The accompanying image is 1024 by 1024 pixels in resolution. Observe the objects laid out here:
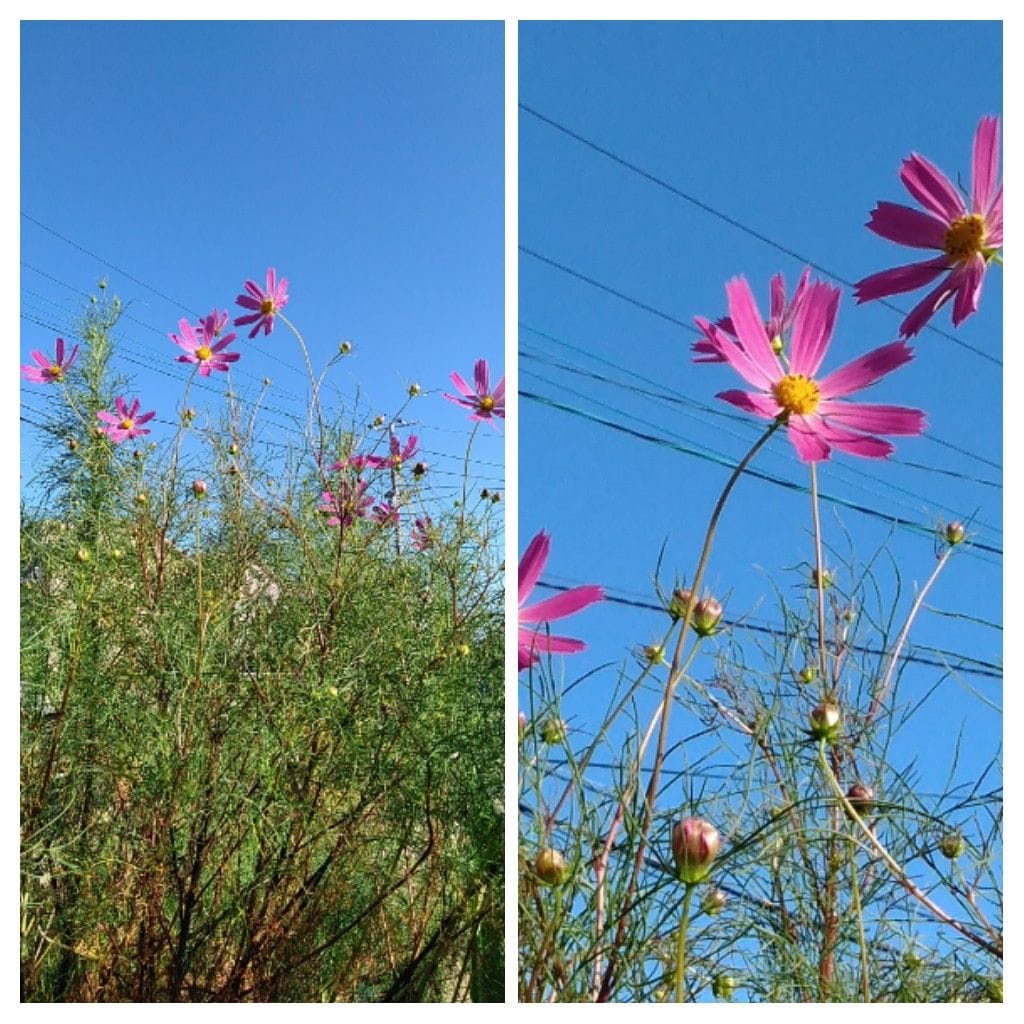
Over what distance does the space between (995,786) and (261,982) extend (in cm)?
78

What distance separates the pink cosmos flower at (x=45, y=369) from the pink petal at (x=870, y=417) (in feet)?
2.76

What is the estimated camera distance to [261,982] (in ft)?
3.73

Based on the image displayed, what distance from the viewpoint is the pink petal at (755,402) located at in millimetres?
853

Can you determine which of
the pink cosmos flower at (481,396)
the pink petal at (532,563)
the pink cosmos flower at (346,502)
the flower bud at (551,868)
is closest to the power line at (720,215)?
the pink cosmos flower at (481,396)

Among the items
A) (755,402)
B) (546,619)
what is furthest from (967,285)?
(546,619)

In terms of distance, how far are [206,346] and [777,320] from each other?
64 cm

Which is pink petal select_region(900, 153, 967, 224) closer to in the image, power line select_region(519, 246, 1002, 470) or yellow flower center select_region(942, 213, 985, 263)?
yellow flower center select_region(942, 213, 985, 263)

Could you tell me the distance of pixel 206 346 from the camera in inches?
47.1

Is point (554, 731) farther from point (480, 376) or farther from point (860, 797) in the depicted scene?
point (480, 376)

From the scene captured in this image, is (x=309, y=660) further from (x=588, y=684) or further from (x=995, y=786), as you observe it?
(x=995, y=786)

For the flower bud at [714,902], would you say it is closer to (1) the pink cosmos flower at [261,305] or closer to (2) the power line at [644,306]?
(2) the power line at [644,306]

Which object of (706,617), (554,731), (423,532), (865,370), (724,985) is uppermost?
(865,370)

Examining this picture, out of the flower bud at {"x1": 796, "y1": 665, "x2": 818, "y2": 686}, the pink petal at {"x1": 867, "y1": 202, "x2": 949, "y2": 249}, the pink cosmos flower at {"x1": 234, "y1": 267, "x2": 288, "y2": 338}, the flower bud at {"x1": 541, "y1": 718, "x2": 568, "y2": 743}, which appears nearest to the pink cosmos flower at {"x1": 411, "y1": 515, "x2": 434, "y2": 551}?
the pink cosmos flower at {"x1": 234, "y1": 267, "x2": 288, "y2": 338}
